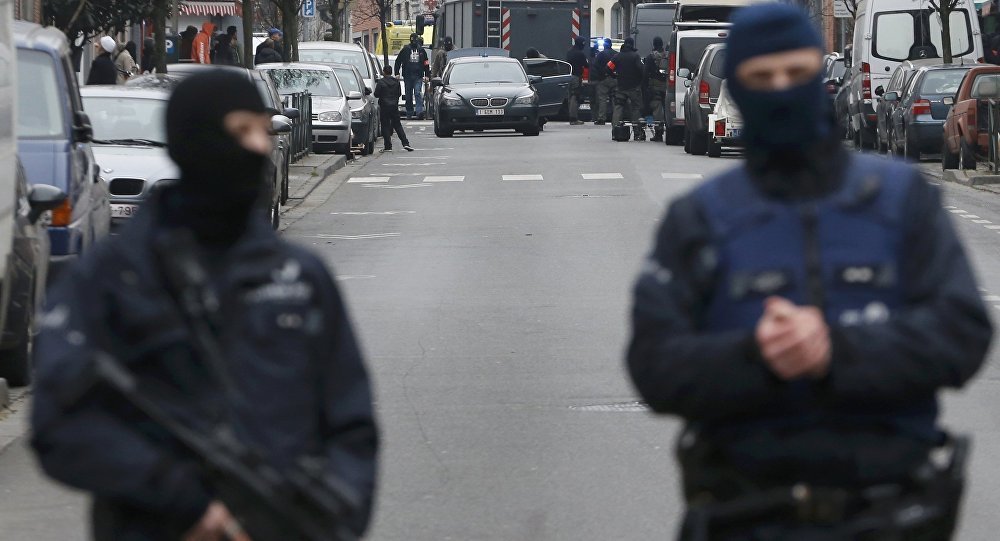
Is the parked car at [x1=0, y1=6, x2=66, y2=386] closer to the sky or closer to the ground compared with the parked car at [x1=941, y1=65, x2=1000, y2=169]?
closer to the sky

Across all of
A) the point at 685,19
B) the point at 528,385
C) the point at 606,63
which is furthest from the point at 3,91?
the point at 685,19

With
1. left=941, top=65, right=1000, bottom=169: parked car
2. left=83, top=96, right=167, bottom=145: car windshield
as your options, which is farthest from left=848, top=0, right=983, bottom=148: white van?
left=83, top=96, right=167, bottom=145: car windshield

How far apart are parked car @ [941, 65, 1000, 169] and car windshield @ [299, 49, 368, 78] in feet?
48.8

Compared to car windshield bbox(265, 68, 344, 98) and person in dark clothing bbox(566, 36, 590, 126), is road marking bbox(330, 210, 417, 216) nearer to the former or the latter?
car windshield bbox(265, 68, 344, 98)

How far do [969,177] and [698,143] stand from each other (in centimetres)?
735

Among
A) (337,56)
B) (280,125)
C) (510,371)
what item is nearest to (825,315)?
(510,371)

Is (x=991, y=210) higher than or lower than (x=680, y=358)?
lower

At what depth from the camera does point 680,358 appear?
3.23 m

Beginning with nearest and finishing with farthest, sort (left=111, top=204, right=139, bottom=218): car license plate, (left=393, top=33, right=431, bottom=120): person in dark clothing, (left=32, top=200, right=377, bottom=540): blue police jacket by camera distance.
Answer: (left=32, top=200, right=377, bottom=540): blue police jacket
(left=111, top=204, right=139, bottom=218): car license plate
(left=393, top=33, right=431, bottom=120): person in dark clothing

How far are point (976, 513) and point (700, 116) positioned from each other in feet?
82.7

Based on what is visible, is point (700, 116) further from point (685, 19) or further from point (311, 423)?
point (311, 423)

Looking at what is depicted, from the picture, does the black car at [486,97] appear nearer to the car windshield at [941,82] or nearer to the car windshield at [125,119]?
the car windshield at [941,82]

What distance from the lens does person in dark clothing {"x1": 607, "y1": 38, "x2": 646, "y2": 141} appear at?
36.7m

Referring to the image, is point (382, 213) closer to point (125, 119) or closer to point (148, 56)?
point (125, 119)
